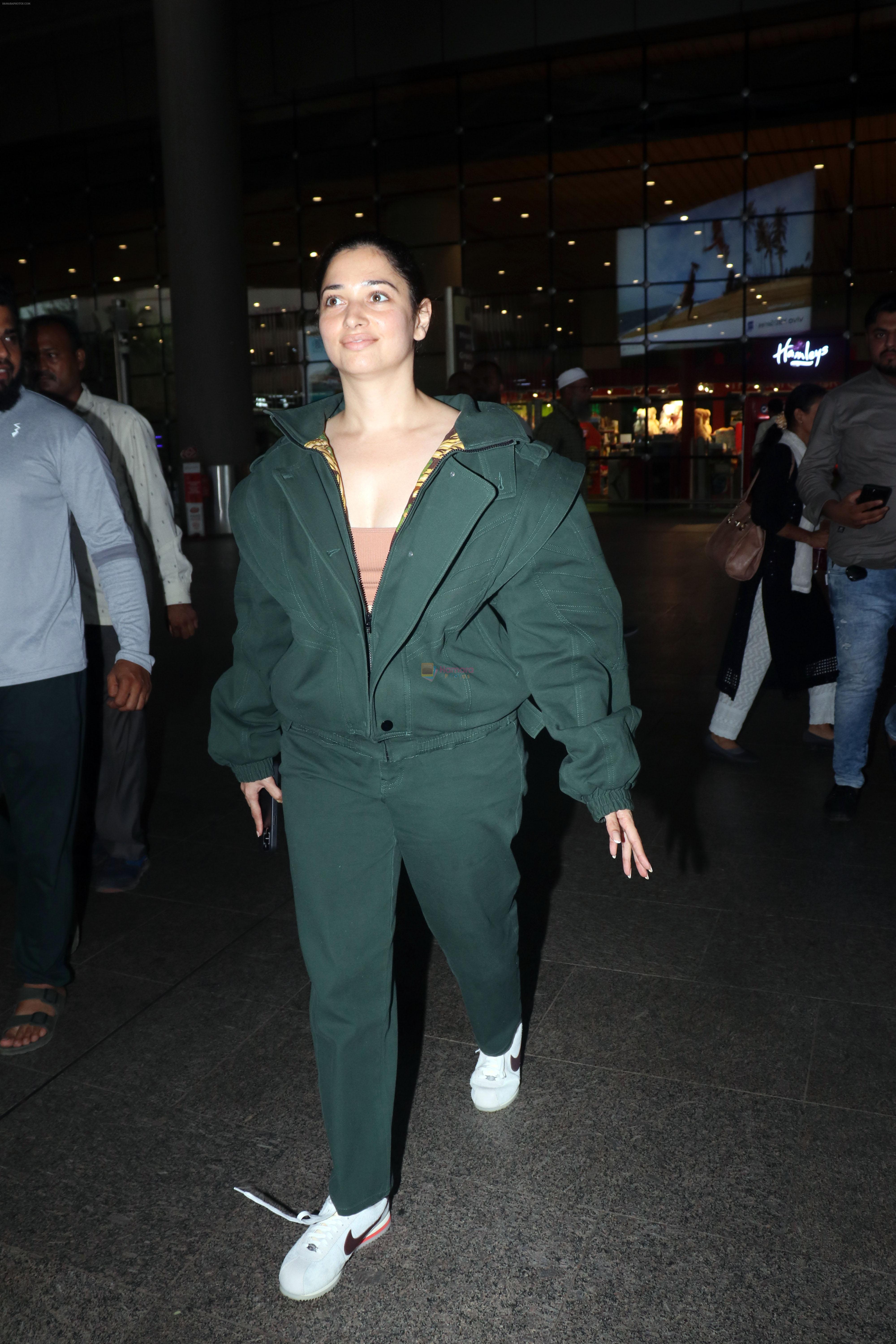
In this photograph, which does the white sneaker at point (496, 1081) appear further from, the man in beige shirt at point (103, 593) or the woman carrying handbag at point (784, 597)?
the woman carrying handbag at point (784, 597)

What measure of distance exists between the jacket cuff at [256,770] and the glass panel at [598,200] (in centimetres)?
2196

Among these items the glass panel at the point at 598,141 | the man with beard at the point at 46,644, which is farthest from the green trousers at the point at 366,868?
the glass panel at the point at 598,141

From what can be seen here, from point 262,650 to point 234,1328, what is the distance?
4.31 ft

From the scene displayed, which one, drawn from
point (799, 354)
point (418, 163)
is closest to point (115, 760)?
point (799, 354)

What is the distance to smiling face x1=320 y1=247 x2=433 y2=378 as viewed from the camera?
7.40ft

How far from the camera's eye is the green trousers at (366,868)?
7.47ft

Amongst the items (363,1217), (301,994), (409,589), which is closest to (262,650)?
(409,589)

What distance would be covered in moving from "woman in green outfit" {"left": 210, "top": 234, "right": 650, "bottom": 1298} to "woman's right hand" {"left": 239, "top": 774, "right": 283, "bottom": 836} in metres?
0.21

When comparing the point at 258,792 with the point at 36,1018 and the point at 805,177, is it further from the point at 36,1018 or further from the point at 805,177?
the point at 805,177

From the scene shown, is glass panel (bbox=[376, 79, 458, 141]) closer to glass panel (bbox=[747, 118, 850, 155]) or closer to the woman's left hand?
glass panel (bbox=[747, 118, 850, 155])

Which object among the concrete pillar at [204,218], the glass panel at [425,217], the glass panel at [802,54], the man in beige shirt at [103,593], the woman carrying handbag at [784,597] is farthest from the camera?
the glass panel at [425,217]

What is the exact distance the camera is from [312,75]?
21.3m

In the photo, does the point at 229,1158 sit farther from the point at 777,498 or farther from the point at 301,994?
the point at 777,498

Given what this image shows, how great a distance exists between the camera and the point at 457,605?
7.27ft
